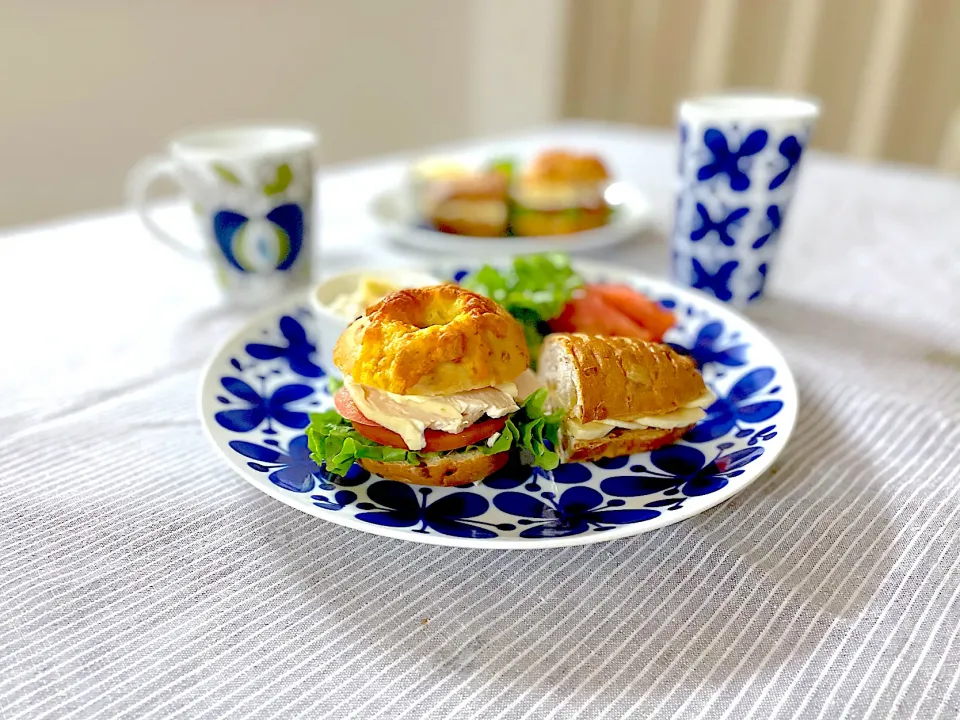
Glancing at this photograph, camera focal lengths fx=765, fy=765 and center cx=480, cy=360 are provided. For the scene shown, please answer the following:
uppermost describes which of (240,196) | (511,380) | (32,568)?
(240,196)

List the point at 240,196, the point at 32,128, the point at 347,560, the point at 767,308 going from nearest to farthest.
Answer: the point at 347,560, the point at 240,196, the point at 767,308, the point at 32,128

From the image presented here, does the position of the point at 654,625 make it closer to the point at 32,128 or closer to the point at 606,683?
the point at 606,683

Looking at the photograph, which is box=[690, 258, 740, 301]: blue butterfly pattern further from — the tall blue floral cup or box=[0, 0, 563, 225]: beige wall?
box=[0, 0, 563, 225]: beige wall

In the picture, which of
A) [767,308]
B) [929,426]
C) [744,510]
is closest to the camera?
[744,510]

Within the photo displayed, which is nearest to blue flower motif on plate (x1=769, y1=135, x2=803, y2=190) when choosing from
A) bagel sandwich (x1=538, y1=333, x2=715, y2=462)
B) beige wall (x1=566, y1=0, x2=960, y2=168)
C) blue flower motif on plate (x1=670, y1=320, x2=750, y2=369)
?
blue flower motif on plate (x1=670, y1=320, x2=750, y2=369)

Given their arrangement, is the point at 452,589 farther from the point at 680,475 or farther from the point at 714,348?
the point at 714,348

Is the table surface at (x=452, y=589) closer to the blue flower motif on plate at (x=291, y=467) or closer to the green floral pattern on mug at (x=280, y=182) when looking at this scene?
the blue flower motif on plate at (x=291, y=467)

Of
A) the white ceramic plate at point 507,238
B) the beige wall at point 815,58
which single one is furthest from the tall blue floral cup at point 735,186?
the beige wall at point 815,58

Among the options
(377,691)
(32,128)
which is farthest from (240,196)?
(32,128)
